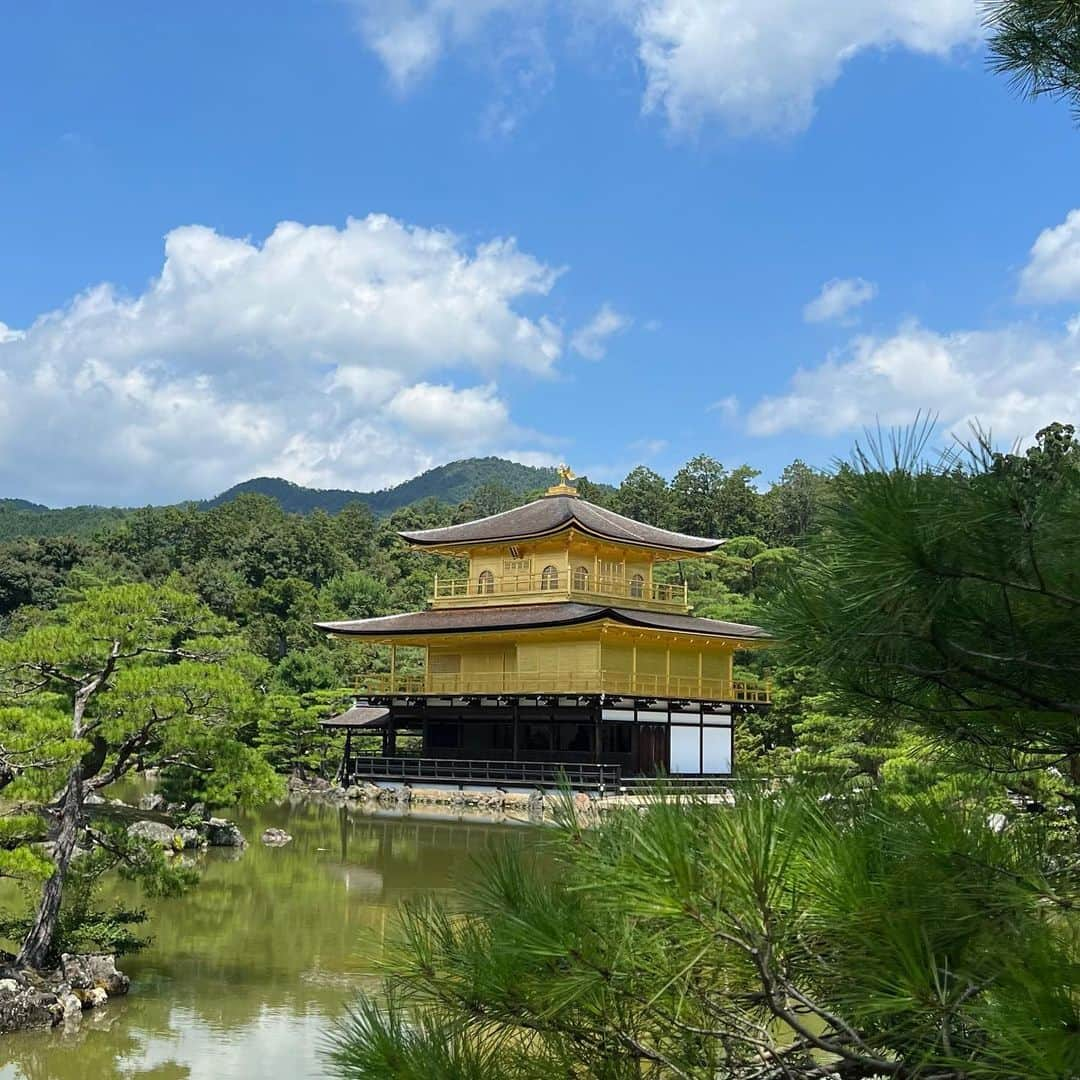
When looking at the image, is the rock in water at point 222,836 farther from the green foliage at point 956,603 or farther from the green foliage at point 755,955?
the green foliage at point 956,603

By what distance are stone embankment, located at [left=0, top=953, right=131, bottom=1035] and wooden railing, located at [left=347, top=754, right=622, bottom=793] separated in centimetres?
1251

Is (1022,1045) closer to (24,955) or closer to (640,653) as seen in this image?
(24,955)

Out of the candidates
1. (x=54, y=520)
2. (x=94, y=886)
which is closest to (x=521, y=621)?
(x=94, y=886)

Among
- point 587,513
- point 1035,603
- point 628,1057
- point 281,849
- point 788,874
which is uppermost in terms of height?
point 587,513

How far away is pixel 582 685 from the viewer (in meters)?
22.9

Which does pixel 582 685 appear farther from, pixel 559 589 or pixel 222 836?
pixel 222 836

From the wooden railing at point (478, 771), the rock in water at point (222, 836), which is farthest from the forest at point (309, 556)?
the rock in water at point (222, 836)

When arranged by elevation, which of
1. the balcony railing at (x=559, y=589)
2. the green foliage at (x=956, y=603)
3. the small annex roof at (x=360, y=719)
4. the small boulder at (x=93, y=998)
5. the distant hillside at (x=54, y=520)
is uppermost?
the distant hillside at (x=54, y=520)

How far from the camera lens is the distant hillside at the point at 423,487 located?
13450cm

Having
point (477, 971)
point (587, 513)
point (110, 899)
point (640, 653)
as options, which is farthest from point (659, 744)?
point (477, 971)

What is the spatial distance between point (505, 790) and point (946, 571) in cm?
2110

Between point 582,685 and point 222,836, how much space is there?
8.32m

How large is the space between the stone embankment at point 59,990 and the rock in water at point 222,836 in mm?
8267

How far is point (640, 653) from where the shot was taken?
24188mm
